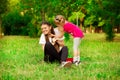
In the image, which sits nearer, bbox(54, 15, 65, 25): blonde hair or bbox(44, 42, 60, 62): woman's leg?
bbox(44, 42, 60, 62): woman's leg

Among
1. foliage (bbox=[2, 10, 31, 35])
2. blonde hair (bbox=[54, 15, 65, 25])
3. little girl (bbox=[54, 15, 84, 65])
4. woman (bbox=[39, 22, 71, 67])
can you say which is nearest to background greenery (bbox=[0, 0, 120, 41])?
foliage (bbox=[2, 10, 31, 35])

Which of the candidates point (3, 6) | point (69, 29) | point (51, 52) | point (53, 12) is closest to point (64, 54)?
point (51, 52)

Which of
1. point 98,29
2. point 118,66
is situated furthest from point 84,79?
point 98,29

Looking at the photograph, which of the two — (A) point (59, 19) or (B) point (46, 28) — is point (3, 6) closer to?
(B) point (46, 28)

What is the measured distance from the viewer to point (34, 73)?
29.3ft

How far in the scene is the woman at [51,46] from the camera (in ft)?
34.5

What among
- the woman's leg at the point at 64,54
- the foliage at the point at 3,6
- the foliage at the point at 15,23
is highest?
the foliage at the point at 3,6

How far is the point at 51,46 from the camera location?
1052cm

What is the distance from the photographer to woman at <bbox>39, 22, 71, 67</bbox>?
34.5 ft

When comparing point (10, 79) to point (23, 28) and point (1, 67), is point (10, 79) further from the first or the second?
point (23, 28)

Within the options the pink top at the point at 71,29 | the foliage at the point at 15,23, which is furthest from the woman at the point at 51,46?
the foliage at the point at 15,23

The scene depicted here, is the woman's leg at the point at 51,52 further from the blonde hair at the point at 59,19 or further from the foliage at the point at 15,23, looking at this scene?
the foliage at the point at 15,23

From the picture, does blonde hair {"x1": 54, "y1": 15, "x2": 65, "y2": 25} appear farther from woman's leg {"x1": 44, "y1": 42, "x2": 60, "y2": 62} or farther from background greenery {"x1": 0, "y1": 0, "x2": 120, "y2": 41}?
background greenery {"x1": 0, "y1": 0, "x2": 120, "y2": 41}

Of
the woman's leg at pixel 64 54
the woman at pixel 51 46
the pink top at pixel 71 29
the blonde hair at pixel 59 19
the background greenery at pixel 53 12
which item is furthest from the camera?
the background greenery at pixel 53 12
